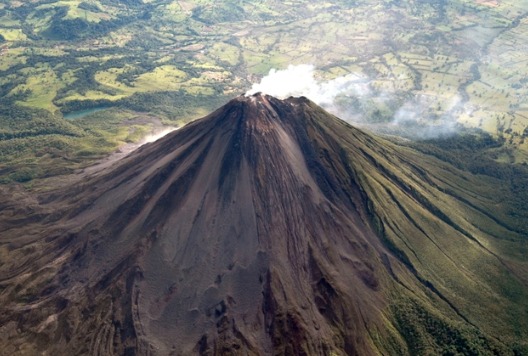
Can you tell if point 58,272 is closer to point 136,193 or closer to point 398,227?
point 136,193

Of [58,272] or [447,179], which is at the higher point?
[447,179]

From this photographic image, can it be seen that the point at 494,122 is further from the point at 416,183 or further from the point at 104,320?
the point at 104,320

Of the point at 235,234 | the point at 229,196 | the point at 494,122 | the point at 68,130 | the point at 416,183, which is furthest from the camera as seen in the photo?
the point at 494,122

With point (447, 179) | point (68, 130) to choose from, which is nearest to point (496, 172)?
point (447, 179)

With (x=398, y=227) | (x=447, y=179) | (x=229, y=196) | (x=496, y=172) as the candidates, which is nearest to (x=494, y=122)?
(x=496, y=172)

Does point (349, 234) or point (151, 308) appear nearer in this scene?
point (151, 308)

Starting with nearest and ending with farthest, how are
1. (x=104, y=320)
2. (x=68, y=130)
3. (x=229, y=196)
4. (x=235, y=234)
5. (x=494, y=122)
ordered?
(x=104, y=320) → (x=235, y=234) → (x=229, y=196) → (x=68, y=130) → (x=494, y=122)

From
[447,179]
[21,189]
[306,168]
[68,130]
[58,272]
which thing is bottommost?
[68,130]
